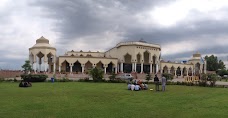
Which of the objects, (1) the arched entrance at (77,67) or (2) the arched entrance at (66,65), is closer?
(2) the arched entrance at (66,65)

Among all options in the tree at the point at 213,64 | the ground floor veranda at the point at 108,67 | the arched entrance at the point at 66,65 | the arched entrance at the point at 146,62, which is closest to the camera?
the ground floor veranda at the point at 108,67

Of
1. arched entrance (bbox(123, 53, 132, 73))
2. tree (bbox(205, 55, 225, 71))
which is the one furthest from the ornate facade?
tree (bbox(205, 55, 225, 71))

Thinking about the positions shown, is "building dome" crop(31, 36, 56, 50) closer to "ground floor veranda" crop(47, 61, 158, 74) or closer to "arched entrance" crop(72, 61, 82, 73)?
"ground floor veranda" crop(47, 61, 158, 74)

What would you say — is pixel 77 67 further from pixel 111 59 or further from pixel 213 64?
pixel 213 64

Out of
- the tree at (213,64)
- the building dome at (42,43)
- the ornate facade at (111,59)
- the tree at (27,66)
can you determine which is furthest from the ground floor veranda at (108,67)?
the tree at (213,64)

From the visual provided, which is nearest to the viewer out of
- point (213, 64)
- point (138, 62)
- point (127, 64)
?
point (138, 62)

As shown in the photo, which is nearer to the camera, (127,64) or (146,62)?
(127,64)

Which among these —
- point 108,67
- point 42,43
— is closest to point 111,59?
point 108,67

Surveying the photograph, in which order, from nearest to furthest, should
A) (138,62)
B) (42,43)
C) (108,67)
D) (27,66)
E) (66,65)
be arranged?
(27,66)
(42,43)
(66,65)
(138,62)
(108,67)

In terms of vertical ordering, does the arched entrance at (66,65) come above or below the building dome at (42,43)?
below

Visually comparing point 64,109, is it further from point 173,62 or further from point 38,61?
point 173,62

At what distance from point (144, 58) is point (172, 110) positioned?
5396cm

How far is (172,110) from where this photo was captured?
445 inches

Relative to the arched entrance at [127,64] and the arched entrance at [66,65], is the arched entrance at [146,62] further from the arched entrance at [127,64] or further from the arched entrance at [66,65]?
the arched entrance at [66,65]
